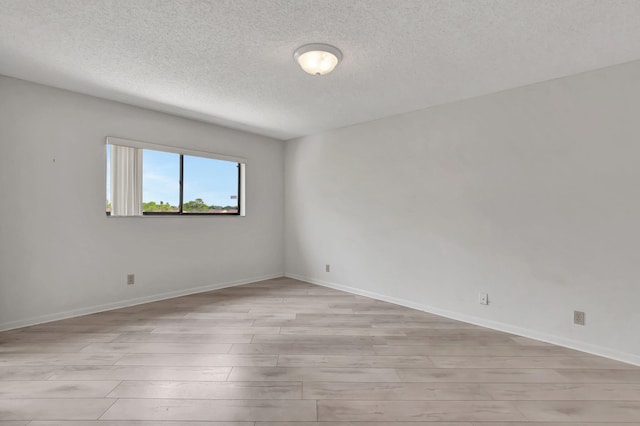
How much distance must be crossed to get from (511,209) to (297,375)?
250 cm

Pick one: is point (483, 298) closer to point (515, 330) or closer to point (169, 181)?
point (515, 330)

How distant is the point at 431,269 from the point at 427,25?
8.23 ft

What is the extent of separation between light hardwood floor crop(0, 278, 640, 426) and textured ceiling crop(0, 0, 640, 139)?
93.8 inches

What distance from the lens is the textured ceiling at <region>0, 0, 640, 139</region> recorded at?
1.81 meters

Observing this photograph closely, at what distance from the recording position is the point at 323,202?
4.65m

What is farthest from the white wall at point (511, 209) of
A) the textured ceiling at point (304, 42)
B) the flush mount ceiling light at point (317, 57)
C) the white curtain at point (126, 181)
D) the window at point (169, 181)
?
the white curtain at point (126, 181)

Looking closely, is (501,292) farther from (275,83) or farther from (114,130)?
(114,130)

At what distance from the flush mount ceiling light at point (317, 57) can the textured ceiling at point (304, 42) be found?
0.18 feet

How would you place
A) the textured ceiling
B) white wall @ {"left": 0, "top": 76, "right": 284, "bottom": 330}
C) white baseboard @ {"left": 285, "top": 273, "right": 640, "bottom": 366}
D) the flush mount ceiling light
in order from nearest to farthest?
1. the textured ceiling
2. the flush mount ceiling light
3. white baseboard @ {"left": 285, "top": 273, "right": 640, "bottom": 366}
4. white wall @ {"left": 0, "top": 76, "right": 284, "bottom": 330}

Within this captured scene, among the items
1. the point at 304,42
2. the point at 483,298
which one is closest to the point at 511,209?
the point at 483,298

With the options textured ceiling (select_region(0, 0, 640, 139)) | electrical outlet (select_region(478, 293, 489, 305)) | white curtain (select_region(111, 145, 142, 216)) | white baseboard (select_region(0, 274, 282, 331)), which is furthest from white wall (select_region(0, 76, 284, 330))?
electrical outlet (select_region(478, 293, 489, 305))

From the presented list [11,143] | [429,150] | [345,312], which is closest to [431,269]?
[345,312]

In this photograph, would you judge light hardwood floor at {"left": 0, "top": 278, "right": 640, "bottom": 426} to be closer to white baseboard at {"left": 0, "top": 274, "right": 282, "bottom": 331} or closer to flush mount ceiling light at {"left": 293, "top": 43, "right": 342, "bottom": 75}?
white baseboard at {"left": 0, "top": 274, "right": 282, "bottom": 331}

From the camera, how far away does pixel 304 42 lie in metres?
2.15
